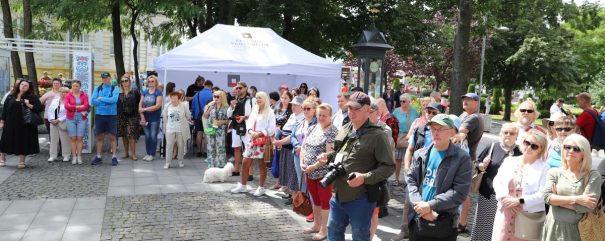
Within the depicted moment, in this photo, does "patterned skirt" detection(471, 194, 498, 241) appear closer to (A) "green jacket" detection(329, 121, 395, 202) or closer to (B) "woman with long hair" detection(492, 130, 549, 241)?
(B) "woman with long hair" detection(492, 130, 549, 241)

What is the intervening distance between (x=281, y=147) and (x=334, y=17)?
12517 millimetres

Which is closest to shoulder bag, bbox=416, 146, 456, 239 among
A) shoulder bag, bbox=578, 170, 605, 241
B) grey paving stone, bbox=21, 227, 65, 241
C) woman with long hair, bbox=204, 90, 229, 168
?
shoulder bag, bbox=578, 170, 605, 241

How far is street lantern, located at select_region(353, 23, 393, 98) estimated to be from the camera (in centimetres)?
968

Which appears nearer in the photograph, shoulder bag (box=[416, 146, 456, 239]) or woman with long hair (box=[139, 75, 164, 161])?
shoulder bag (box=[416, 146, 456, 239])

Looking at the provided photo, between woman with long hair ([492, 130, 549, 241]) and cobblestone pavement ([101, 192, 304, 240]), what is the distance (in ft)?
7.79

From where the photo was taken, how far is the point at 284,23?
17438 millimetres

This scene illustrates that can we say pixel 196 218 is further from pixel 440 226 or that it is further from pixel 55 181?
pixel 440 226

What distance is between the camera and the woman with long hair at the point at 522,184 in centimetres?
379

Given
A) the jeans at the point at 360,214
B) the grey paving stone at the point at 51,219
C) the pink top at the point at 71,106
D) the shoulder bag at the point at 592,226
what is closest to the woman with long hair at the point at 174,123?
the pink top at the point at 71,106

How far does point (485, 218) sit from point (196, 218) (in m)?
3.45

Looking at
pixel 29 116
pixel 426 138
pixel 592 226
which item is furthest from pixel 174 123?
pixel 592 226

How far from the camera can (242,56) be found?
11.0 metres

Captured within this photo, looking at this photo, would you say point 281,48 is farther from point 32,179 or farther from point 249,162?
point 32,179

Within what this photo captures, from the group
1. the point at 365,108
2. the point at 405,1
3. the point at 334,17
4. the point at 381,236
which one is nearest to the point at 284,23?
the point at 334,17
